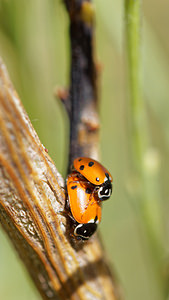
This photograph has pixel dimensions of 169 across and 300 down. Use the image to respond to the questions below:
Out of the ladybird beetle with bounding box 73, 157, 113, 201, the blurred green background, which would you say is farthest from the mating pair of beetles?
the blurred green background

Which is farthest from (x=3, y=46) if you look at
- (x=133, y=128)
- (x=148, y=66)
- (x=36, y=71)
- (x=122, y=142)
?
(x=122, y=142)

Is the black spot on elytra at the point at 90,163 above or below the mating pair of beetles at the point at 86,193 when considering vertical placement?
above

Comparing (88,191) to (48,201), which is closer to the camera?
(48,201)

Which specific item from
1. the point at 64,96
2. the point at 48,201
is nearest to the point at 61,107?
the point at 64,96

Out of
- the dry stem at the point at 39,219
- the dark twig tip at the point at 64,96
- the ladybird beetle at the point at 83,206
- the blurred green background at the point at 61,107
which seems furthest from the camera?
the blurred green background at the point at 61,107

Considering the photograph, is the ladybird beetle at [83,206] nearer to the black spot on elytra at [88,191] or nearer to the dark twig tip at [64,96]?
the black spot on elytra at [88,191]

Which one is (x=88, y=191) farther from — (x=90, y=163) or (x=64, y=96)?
(x=64, y=96)

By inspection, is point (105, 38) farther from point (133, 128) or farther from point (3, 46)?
point (133, 128)

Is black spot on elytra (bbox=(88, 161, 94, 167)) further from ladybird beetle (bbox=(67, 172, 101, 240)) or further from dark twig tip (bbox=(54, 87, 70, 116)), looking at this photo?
dark twig tip (bbox=(54, 87, 70, 116))

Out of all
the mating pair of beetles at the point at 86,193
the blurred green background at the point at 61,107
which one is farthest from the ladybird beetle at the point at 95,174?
the blurred green background at the point at 61,107
